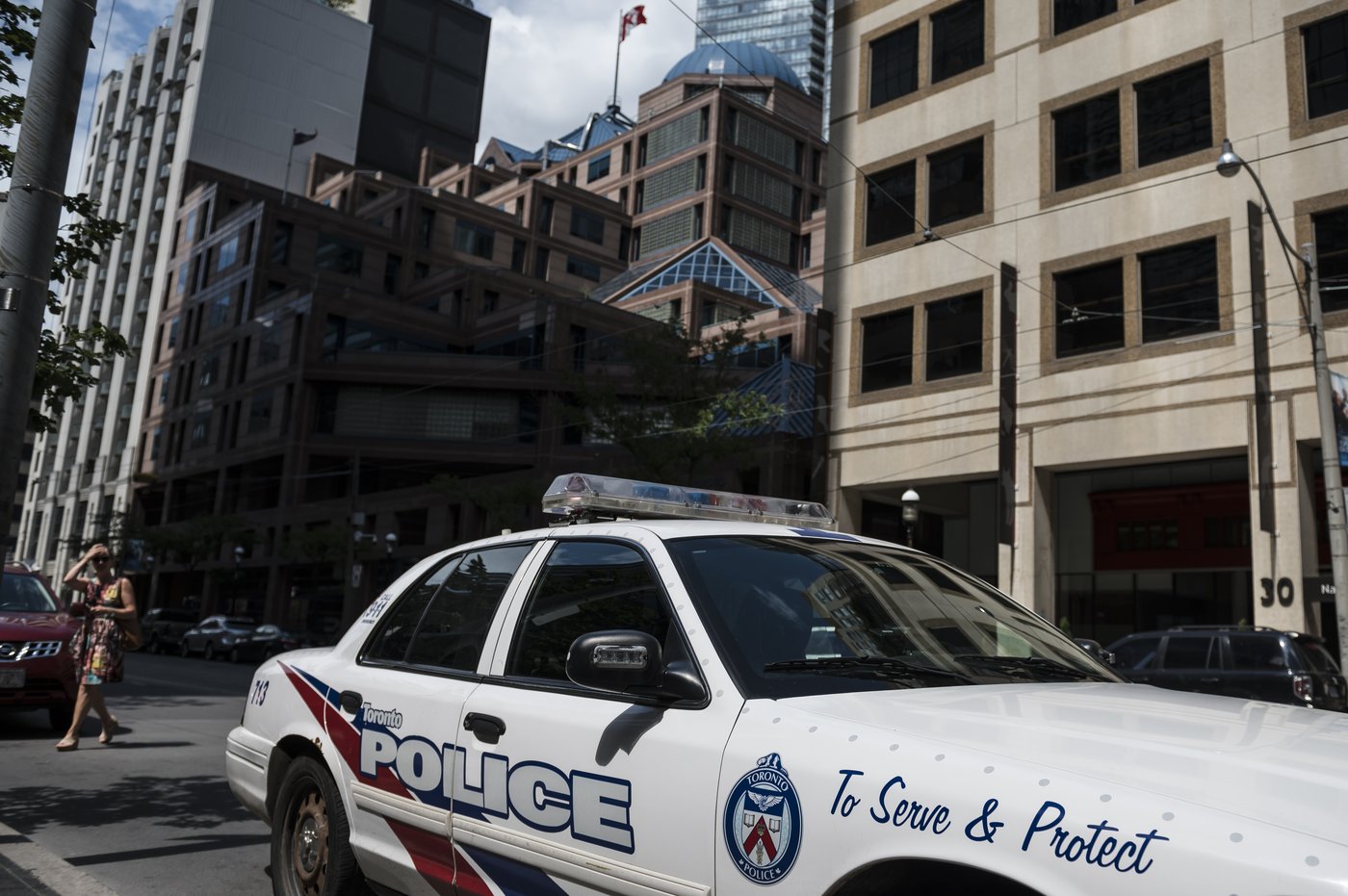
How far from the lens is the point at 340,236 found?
66.6 m

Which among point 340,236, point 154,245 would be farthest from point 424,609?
point 154,245

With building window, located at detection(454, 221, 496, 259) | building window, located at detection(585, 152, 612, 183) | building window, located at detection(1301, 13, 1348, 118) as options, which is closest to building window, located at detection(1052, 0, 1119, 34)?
building window, located at detection(1301, 13, 1348, 118)

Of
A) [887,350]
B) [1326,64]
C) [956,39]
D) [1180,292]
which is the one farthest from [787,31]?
[1180,292]

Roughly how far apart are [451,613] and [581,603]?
83cm

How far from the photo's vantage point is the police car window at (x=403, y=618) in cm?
450

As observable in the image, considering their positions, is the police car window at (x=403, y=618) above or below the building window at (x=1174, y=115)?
below

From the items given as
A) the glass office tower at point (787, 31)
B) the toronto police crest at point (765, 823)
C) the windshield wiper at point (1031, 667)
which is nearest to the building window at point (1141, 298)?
the windshield wiper at point (1031, 667)

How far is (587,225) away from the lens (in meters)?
77.0

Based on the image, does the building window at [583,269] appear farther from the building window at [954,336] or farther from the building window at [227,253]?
the building window at [954,336]

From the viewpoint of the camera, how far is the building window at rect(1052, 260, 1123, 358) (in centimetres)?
2272

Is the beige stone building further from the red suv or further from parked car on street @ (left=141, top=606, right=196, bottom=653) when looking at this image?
parked car on street @ (left=141, top=606, right=196, bottom=653)

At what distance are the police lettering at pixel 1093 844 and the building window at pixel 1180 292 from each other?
21445 millimetres

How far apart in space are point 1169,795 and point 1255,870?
22cm

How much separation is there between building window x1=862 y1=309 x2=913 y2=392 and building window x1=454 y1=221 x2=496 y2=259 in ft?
161
